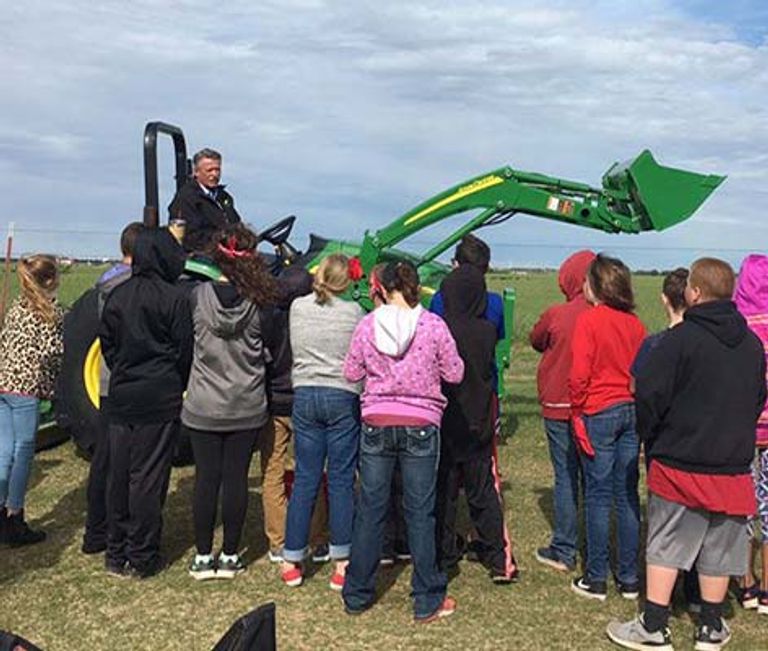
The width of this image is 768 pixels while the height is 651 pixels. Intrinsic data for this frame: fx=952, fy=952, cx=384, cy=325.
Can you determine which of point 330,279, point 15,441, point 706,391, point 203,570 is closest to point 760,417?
point 706,391

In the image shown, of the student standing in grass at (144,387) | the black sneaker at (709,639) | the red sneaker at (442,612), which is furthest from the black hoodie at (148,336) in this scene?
the black sneaker at (709,639)

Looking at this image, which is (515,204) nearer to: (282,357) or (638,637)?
(282,357)

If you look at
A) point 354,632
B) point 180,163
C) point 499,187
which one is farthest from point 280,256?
point 354,632

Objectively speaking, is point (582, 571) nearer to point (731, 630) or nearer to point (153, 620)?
point (731, 630)

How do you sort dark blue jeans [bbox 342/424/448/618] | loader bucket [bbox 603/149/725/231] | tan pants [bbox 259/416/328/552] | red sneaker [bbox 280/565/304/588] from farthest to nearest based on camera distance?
1. loader bucket [bbox 603/149/725/231]
2. tan pants [bbox 259/416/328/552]
3. red sneaker [bbox 280/565/304/588]
4. dark blue jeans [bbox 342/424/448/618]

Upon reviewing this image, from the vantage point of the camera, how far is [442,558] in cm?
500

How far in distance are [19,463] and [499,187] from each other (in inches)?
166

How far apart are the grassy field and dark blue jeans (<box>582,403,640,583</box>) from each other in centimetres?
19

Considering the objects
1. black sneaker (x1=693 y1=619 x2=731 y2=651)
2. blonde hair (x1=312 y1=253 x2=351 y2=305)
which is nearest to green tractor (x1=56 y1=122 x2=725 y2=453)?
blonde hair (x1=312 y1=253 x2=351 y2=305)

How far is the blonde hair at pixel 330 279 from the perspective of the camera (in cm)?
466

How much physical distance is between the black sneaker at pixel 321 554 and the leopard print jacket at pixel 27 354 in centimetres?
174

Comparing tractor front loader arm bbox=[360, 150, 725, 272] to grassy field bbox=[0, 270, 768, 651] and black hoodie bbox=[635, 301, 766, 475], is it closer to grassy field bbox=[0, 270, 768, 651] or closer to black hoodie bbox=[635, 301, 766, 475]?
grassy field bbox=[0, 270, 768, 651]

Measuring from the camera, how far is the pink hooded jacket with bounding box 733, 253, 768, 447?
4.54 m

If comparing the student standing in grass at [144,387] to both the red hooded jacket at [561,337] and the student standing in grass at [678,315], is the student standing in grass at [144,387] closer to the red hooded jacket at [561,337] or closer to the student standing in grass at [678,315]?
the red hooded jacket at [561,337]
